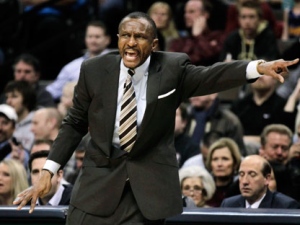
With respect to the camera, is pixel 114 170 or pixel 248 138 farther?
pixel 248 138

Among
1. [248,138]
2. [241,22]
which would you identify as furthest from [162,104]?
[241,22]

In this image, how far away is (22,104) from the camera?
29.8 feet

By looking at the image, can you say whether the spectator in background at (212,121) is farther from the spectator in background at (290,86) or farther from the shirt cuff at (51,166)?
the shirt cuff at (51,166)

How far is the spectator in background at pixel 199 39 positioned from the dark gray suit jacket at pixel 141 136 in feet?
16.9

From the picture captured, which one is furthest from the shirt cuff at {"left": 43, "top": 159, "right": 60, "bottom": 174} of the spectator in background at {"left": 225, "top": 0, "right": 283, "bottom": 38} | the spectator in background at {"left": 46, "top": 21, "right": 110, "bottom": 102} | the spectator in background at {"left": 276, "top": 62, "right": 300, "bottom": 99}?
the spectator in background at {"left": 225, "top": 0, "right": 283, "bottom": 38}

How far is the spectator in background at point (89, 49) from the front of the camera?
960 cm

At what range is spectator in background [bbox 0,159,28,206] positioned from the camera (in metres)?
6.91

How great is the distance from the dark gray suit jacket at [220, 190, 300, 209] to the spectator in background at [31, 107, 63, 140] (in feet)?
7.91

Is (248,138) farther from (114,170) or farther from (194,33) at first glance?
(114,170)

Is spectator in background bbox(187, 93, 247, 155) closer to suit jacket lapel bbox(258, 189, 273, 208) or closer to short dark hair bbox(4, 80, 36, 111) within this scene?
short dark hair bbox(4, 80, 36, 111)

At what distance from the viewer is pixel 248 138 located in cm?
851

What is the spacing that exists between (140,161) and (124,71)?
1.42 feet

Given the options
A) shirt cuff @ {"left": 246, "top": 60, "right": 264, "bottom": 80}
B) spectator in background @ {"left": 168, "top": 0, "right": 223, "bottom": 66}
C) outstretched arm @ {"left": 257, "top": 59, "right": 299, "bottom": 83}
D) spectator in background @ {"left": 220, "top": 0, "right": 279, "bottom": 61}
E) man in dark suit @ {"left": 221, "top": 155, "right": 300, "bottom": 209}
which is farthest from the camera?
spectator in background @ {"left": 168, "top": 0, "right": 223, "bottom": 66}

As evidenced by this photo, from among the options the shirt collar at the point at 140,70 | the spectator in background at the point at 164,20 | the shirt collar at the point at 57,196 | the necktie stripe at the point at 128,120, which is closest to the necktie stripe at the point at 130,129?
the necktie stripe at the point at 128,120
